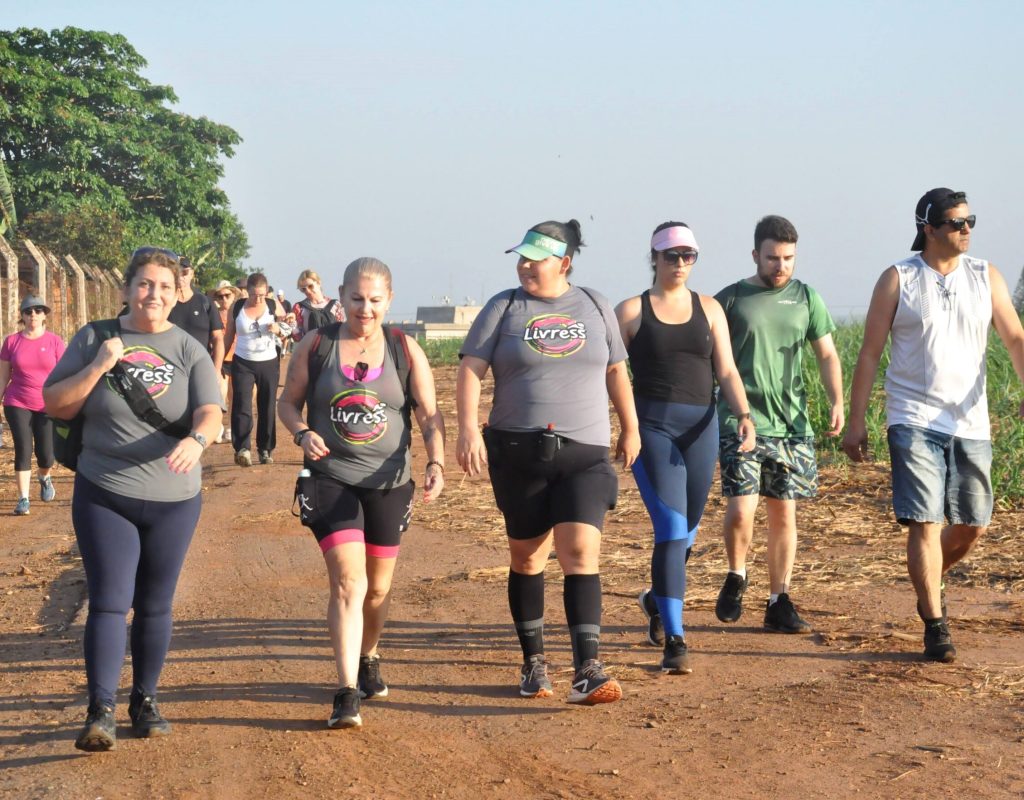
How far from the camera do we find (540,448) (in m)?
5.82

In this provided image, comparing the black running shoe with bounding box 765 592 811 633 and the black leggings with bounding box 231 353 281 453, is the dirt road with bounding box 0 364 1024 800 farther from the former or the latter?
the black leggings with bounding box 231 353 281 453

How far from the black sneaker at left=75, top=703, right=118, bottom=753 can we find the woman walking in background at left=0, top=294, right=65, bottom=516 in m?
7.13

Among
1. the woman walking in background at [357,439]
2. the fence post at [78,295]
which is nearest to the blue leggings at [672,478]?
the woman walking in background at [357,439]

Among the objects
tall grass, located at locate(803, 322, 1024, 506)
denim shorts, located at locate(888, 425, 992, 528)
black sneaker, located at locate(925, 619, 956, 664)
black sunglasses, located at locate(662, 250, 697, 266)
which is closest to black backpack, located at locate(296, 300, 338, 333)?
tall grass, located at locate(803, 322, 1024, 506)

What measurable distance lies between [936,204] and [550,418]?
213cm

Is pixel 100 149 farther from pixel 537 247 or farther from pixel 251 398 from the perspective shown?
pixel 537 247

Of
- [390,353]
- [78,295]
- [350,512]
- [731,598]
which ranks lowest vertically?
[731,598]

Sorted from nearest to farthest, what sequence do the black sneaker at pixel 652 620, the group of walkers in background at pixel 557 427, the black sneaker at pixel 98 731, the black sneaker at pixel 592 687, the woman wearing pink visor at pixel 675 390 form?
the black sneaker at pixel 98 731
the group of walkers in background at pixel 557 427
the black sneaker at pixel 592 687
the woman wearing pink visor at pixel 675 390
the black sneaker at pixel 652 620

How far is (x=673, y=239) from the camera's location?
6.60 meters

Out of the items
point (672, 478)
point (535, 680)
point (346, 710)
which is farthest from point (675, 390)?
point (346, 710)

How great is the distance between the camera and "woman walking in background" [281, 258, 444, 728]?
565 centimetres

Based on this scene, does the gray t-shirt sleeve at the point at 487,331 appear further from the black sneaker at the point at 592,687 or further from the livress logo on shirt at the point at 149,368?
the black sneaker at the point at 592,687

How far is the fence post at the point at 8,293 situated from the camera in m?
19.4

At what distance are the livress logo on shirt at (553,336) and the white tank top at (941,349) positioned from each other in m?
1.60
